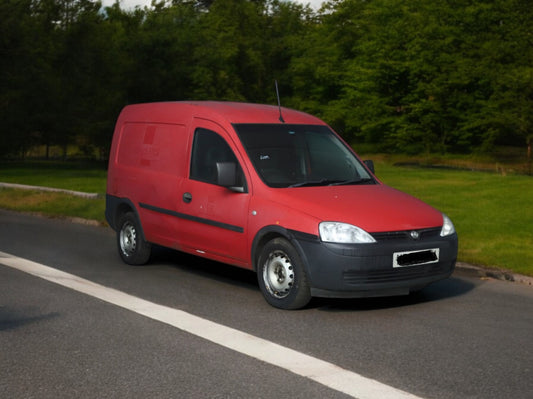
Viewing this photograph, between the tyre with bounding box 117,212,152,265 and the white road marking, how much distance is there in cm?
97

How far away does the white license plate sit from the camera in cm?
707

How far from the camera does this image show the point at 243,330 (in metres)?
6.49

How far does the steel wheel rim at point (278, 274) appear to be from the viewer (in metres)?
7.32

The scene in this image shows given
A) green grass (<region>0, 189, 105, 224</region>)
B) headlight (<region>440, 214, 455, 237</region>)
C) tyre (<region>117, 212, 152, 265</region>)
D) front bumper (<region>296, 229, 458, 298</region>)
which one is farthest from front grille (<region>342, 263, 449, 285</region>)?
green grass (<region>0, 189, 105, 224</region>)

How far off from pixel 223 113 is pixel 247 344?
3198 mm

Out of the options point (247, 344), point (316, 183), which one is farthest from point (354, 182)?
point (247, 344)

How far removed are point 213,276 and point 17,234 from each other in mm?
4876

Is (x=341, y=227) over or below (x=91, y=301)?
over

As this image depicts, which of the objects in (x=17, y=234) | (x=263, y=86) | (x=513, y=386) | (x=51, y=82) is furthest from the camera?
(x=263, y=86)

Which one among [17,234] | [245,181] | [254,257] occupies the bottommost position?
[17,234]

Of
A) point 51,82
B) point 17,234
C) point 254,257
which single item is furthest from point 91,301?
point 51,82

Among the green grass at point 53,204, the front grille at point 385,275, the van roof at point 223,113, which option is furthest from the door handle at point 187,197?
the green grass at point 53,204

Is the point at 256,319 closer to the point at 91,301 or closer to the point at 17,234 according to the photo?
the point at 91,301

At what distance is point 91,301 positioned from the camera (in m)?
7.54
